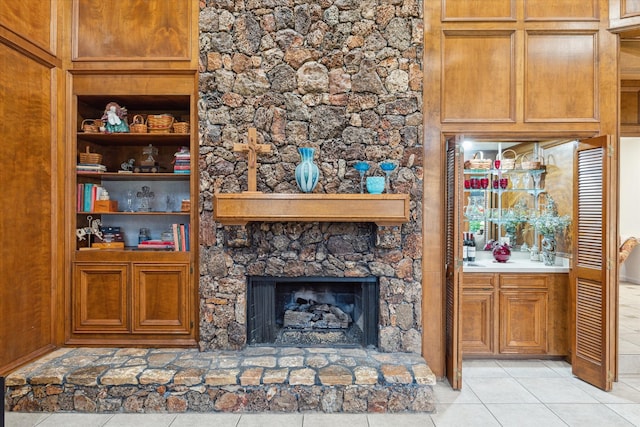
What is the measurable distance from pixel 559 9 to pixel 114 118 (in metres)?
3.97

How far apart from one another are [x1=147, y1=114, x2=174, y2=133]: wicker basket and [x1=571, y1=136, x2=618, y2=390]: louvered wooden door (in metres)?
3.60

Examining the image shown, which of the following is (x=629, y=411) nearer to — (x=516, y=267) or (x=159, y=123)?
(x=516, y=267)

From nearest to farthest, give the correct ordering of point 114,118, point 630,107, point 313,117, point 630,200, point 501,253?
point 313,117 → point 114,118 → point 630,107 → point 501,253 → point 630,200

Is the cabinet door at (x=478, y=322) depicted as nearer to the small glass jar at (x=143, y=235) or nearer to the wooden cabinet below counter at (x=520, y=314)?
the wooden cabinet below counter at (x=520, y=314)

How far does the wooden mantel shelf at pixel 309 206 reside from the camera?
2906 mm

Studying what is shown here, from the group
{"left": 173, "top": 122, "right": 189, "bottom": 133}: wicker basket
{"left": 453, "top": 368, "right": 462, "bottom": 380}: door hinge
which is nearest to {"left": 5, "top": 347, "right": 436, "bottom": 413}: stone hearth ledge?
{"left": 453, "top": 368, "right": 462, "bottom": 380}: door hinge

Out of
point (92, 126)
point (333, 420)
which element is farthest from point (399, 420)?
point (92, 126)

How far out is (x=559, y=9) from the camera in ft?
10.5

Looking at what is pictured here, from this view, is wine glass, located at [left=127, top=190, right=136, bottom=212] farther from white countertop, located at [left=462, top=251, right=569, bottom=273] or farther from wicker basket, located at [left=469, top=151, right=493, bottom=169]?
wicker basket, located at [left=469, top=151, right=493, bottom=169]

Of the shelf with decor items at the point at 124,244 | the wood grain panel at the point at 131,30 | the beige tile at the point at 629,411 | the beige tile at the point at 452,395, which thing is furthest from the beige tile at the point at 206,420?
the wood grain panel at the point at 131,30

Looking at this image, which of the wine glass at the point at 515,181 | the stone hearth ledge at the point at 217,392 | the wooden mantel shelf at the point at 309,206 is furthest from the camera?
the wine glass at the point at 515,181

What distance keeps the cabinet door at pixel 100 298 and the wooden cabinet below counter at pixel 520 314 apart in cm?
309

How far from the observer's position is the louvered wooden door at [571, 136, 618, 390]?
298cm

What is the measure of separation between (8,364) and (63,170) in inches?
61.7
